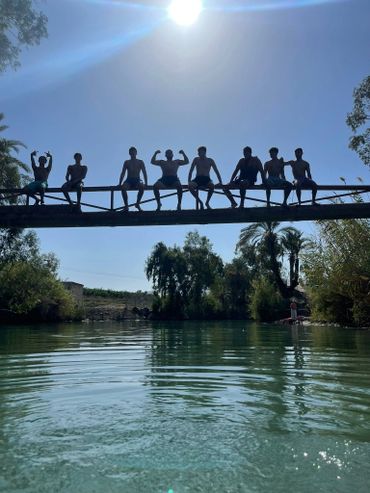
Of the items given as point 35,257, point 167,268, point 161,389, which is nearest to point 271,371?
point 161,389

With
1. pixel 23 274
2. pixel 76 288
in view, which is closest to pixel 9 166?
pixel 23 274

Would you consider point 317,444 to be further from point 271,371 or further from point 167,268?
point 167,268

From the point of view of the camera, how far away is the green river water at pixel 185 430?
11.5ft

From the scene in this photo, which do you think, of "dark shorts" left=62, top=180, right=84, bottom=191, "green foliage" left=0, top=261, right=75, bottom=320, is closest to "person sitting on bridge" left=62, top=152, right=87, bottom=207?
"dark shorts" left=62, top=180, right=84, bottom=191

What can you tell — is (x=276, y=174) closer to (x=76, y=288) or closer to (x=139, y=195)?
(x=139, y=195)

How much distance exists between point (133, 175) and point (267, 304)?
3567 cm

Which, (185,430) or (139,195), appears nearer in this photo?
(185,430)

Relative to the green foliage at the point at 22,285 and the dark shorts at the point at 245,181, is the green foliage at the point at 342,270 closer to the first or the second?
the dark shorts at the point at 245,181

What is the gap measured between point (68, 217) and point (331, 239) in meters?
17.7

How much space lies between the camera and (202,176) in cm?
1237

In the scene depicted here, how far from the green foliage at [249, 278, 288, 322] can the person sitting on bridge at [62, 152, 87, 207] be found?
35043 millimetres

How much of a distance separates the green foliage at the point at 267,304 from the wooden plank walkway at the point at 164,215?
34.0 metres

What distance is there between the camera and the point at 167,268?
62.1 meters

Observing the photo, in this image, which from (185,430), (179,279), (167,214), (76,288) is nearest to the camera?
(185,430)
